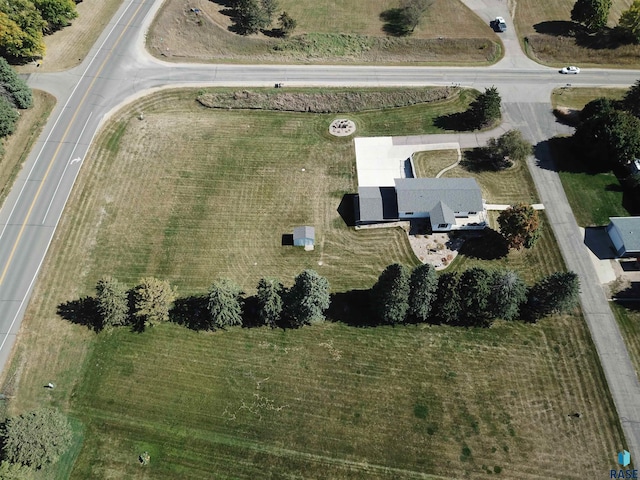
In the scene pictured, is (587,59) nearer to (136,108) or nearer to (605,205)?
(605,205)

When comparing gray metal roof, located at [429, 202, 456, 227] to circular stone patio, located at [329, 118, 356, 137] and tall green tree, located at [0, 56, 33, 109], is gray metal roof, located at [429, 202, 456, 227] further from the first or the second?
tall green tree, located at [0, 56, 33, 109]

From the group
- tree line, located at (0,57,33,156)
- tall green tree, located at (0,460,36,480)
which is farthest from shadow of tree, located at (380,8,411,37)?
tall green tree, located at (0,460,36,480)

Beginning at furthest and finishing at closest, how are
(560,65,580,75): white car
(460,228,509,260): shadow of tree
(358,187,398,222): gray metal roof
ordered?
(560,65,580,75): white car, (358,187,398,222): gray metal roof, (460,228,509,260): shadow of tree

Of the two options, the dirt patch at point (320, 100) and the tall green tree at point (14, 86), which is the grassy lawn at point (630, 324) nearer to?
the dirt patch at point (320, 100)

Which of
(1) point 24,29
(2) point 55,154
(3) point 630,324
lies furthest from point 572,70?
(1) point 24,29

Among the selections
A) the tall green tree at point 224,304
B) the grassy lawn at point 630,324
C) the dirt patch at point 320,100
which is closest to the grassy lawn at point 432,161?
the dirt patch at point 320,100

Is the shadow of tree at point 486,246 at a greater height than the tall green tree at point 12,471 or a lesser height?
lesser

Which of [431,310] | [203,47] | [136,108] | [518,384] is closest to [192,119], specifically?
[136,108]

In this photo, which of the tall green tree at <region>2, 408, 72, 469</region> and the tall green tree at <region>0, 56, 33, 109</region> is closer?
the tall green tree at <region>2, 408, 72, 469</region>
